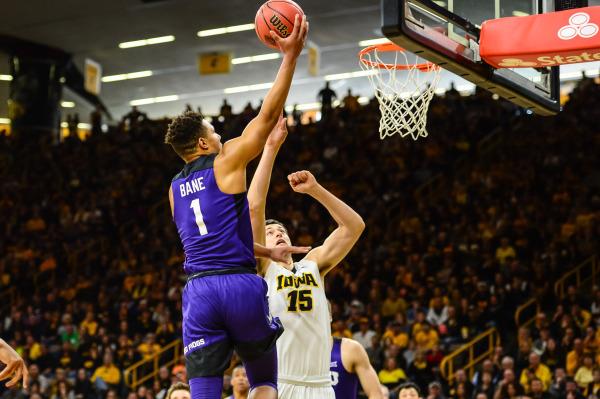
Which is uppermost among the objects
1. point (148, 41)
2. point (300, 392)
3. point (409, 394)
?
point (148, 41)

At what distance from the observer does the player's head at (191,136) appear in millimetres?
5109

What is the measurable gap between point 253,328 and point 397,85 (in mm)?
3671

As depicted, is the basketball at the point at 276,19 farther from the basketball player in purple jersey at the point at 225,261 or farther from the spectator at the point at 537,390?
the spectator at the point at 537,390

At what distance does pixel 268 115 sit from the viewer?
4.84m

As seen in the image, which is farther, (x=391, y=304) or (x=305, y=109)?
(x=305, y=109)

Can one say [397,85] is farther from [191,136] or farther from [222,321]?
[222,321]

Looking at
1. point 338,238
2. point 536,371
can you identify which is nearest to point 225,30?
point 536,371

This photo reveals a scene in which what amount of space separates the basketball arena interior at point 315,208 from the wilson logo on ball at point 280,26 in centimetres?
330

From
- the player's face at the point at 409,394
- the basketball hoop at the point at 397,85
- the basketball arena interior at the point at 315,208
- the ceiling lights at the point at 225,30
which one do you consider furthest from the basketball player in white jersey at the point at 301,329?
the ceiling lights at the point at 225,30

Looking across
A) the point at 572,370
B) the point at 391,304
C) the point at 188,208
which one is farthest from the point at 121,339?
the point at 188,208

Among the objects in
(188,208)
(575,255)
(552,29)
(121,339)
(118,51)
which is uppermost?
(118,51)

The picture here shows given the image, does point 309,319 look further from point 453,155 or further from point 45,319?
point 453,155

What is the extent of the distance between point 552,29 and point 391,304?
10018mm

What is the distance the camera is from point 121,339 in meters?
17.4
